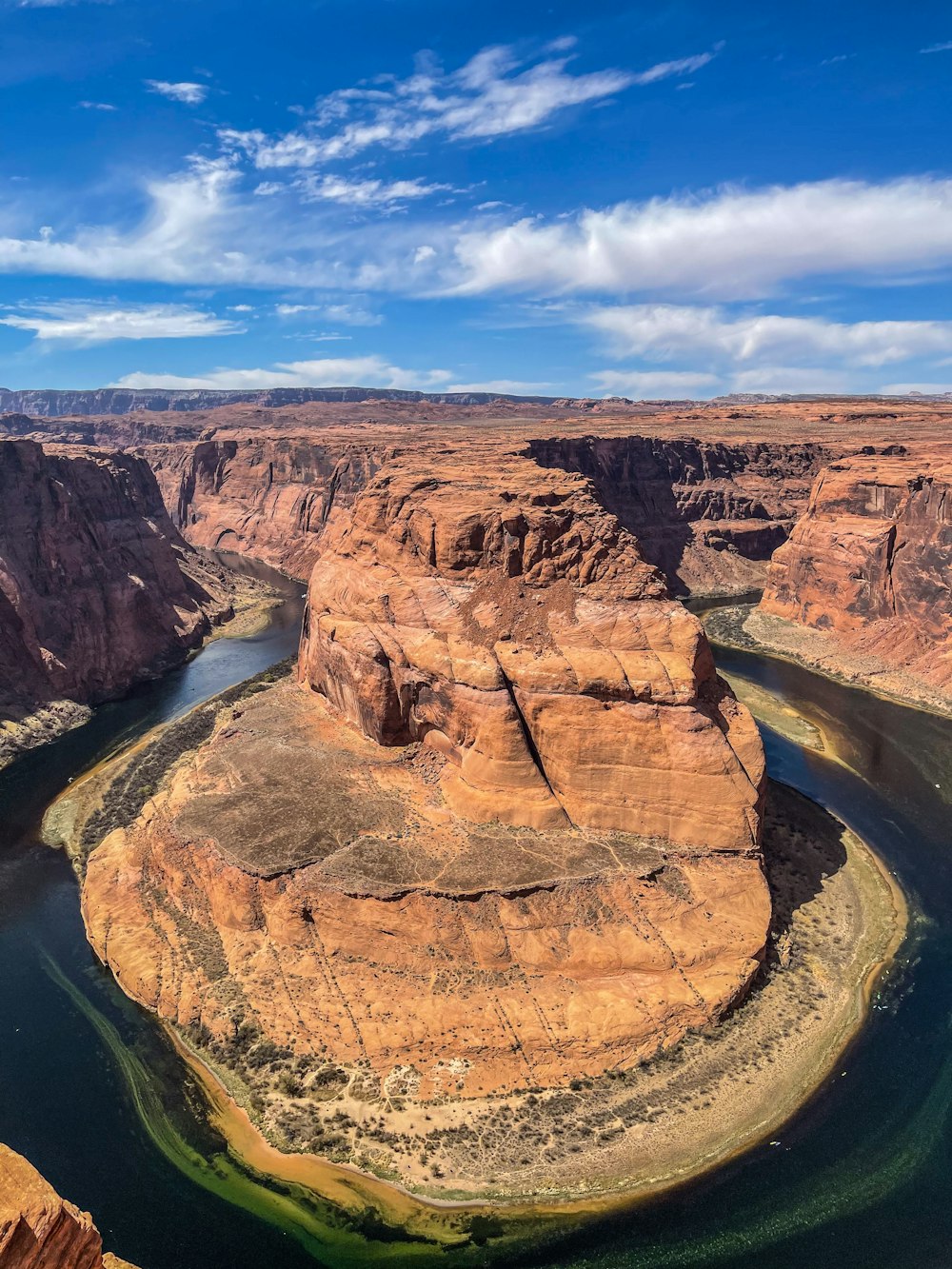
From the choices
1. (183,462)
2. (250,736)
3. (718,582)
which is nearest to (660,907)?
(250,736)

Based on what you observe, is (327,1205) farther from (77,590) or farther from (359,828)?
(77,590)

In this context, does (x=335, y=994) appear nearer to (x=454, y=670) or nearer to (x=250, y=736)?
(x=454, y=670)

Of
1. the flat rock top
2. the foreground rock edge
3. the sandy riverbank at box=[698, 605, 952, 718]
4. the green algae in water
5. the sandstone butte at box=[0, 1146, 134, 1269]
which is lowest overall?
the green algae in water

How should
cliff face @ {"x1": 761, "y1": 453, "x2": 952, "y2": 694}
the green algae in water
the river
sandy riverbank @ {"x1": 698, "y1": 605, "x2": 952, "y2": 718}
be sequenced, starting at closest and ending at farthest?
the green algae in water
the river
sandy riverbank @ {"x1": 698, "y1": 605, "x2": 952, "y2": 718}
cliff face @ {"x1": 761, "y1": 453, "x2": 952, "y2": 694}

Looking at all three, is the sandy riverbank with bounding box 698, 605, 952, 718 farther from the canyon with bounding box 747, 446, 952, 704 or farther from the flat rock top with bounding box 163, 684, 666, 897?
the flat rock top with bounding box 163, 684, 666, 897

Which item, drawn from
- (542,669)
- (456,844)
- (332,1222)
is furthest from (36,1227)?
(542,669)

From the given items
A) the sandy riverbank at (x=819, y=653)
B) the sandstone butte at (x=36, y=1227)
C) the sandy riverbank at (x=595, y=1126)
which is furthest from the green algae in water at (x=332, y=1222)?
the sandy riverbank at (x=819, y=653)

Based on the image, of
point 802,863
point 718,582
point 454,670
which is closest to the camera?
point 454,670

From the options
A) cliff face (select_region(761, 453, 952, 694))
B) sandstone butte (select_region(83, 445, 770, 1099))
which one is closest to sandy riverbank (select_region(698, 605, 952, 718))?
cliff face (select_region(761, 453, 952, 694))
